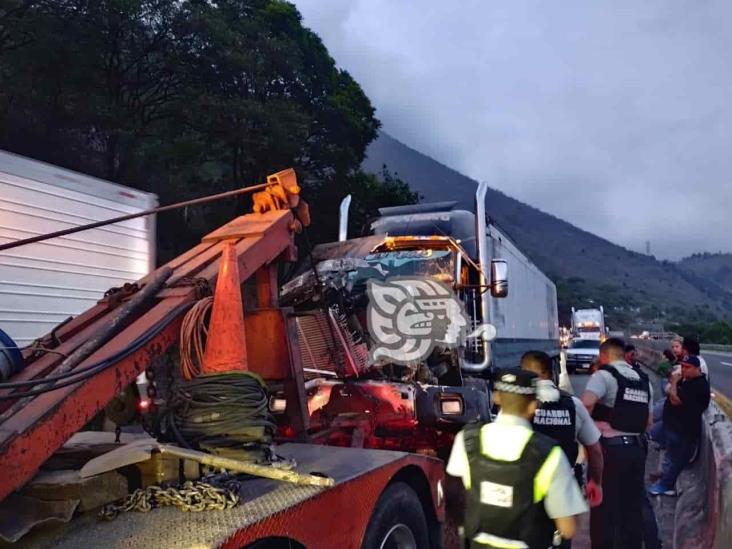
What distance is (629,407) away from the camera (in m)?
4.88

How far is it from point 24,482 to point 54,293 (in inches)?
145

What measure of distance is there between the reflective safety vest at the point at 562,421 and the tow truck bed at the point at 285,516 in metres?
0.91

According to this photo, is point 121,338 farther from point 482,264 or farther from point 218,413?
point 482,264

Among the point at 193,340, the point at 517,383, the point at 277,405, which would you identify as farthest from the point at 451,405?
the point at 193,340

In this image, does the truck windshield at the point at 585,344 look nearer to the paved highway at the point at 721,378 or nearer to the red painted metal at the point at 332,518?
the paved highway at the point at 721,378

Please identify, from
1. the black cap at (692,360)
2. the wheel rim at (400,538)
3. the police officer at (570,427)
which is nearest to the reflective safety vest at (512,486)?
the wheel rim at (400,538)

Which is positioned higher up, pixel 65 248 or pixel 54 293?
pixel 65 248

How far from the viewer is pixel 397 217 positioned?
906 cm

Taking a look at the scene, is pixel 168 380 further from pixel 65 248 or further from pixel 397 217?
pixel 397 217

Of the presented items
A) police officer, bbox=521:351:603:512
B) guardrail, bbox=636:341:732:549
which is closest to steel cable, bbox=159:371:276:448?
police officer, bbox=521:351:603:512

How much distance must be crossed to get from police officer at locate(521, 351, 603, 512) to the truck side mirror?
127 inches

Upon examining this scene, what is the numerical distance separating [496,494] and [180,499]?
1.34 m

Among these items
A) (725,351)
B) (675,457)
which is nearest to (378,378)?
(675,457)

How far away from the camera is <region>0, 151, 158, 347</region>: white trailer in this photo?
5277mm
